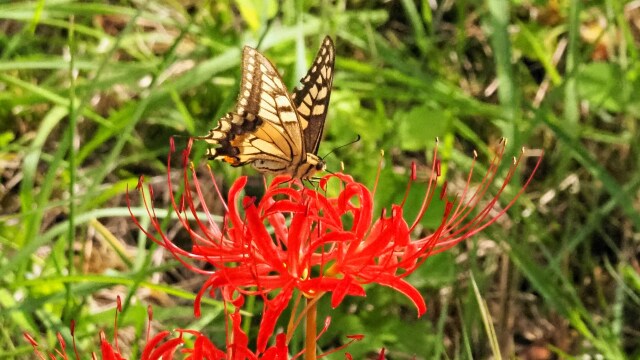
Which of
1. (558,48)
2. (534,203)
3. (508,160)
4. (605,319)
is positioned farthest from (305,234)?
(558,48)

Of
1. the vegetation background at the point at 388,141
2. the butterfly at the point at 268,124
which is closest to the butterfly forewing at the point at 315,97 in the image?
the butterfly at the point at 268,124

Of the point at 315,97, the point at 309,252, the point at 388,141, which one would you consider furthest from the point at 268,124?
the point at 388,141

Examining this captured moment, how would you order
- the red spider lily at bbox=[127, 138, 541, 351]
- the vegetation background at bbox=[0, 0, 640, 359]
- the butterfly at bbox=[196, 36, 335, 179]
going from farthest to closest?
the vegetation background at bbox=[0, 0, 640, 359] → the butterfly at bbox=[196, 36, 335, 179] → the red spider lily at bbox=[127, 138, 541, 351]

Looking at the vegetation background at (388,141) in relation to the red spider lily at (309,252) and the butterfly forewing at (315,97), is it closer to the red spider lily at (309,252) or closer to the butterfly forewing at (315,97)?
the butterfly forewing at (315,97)

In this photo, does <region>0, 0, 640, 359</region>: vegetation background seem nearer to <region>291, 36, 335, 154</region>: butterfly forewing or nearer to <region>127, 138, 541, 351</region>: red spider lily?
<region>291, 36, 335, 154</region>: butterfly forewing

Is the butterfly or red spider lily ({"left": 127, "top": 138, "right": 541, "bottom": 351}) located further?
the butterfly

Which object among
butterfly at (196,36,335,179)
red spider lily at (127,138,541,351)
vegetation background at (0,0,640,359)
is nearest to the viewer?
red spider lily at (127,138,541,351)

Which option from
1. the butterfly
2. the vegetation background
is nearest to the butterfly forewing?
the butterfly
